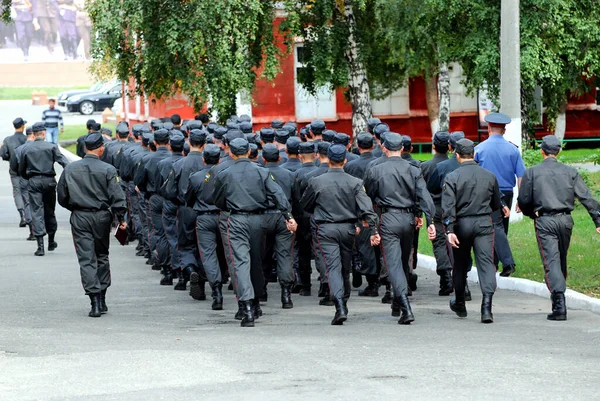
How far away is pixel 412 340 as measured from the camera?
1089 centimetres

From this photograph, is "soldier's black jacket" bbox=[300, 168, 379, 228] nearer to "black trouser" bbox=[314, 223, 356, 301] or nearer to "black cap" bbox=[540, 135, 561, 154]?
"black trouser" bbox=[314, 223, 356, 301]

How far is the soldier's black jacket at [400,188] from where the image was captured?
40.4 ft

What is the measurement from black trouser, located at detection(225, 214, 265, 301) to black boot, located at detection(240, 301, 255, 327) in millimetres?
56

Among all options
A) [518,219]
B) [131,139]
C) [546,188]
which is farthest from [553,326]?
[131,139]

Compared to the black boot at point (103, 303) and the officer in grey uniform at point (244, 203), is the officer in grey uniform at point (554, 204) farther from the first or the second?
the black boot at point (103, 303)

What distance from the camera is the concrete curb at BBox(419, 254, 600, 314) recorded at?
12.5 metres

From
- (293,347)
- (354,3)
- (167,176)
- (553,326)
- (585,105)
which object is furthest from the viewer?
(585,105)

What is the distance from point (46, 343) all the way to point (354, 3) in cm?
1857

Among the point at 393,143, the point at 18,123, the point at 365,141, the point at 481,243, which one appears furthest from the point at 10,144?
the point at 481,243

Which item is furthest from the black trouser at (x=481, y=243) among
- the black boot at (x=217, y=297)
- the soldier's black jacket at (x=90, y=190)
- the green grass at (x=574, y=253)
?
the soldier's black jacket at (x=90, y=190)

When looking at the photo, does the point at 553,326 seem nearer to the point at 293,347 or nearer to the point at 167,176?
the point at 293,347

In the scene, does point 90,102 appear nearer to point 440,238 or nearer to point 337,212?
point 440,238

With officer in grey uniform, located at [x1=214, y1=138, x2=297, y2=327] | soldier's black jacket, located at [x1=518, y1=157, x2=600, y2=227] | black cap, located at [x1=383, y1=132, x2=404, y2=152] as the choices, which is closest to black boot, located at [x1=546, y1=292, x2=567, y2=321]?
soldier's black jacket, located at [x1=518, y1=157, x2=600, y2=227]

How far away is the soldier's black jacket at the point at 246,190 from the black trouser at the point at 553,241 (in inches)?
99.7
